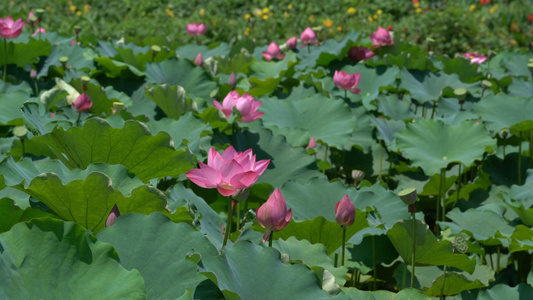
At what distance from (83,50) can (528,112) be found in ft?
6.64

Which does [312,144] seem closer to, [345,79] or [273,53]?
[345,79]

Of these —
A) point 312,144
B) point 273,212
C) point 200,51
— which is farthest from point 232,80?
point 273,212

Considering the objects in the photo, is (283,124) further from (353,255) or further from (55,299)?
(55,299)

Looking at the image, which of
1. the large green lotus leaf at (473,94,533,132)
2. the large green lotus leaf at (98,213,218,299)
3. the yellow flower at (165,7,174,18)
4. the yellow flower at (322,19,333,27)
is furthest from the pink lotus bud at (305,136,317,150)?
the yellow flower at (165,7,174,18)

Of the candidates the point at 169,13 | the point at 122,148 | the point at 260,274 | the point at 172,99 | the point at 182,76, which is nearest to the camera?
the point at 260,274

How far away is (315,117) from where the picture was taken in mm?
2408

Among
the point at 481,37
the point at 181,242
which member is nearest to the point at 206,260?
the point at 181,242

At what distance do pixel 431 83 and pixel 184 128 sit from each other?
58.1 inches

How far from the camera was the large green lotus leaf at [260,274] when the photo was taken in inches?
38.5

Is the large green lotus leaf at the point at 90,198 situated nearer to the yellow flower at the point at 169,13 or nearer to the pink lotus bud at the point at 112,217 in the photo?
the pink lotus bud at the point at 112,217

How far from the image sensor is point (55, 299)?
0.87 metres

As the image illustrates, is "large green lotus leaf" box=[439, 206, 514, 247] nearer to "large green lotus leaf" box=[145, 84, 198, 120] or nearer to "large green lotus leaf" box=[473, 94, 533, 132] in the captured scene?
"large green lotus leaf" box=[473, 94, 533, 132]

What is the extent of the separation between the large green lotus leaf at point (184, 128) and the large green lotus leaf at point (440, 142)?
77 centimetres

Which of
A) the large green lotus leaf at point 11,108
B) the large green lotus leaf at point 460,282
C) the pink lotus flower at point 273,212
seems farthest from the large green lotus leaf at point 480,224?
the large green lotus leaf at point 11,108
